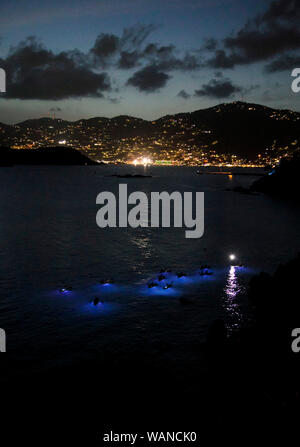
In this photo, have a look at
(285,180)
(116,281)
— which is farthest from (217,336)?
(285,180)

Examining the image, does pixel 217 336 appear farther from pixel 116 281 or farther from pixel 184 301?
pixel 116 281

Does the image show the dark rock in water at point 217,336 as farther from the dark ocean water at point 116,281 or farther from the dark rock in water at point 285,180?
the dark rock in water at point 285,180

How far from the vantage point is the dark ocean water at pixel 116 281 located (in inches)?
974

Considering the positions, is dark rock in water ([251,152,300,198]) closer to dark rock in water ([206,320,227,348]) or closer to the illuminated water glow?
the illuminated water glow

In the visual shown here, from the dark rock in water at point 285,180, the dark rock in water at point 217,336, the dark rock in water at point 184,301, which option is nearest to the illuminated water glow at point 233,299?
the dark rock in water at point 184,301

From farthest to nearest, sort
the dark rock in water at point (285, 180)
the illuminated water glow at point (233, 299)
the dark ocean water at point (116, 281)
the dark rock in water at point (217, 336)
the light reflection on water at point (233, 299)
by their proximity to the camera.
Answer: the dark rock in water at point (285, 180), the illuminated water glow at point (233, 299), the light reflection on water at point (233, 299), the dark ocean water at point (116, 281), the dark rock in water at point (217, 336)

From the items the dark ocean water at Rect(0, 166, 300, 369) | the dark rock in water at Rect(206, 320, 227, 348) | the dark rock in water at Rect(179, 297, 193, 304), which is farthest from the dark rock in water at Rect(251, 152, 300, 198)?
the dark rock in water at Rect(206, 320, 227, 348)

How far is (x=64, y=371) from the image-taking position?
68.0ft

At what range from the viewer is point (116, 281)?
36531mm

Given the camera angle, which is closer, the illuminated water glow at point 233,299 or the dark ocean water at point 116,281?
the dark ocean water at point 116,281

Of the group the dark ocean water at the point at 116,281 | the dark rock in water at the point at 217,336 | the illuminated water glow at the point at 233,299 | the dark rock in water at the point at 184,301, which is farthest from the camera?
the dark rock in water at the point at 184,301

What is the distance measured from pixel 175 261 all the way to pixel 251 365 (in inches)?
1000

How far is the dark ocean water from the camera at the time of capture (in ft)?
81.2

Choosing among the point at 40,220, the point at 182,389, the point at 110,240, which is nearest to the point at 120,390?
the point at 182,389
